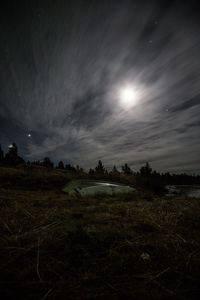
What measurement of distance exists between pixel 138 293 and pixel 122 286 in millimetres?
143

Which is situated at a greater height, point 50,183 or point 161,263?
point 50,183

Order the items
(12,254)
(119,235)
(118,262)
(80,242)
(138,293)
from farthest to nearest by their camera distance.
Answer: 1. (119,235)
2. (80,242)
3. (12,254)
4. (118,262)
5. (138,293)

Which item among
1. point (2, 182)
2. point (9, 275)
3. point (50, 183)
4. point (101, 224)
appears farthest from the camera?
point (50, 183)

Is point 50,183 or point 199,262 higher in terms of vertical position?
point 50,183

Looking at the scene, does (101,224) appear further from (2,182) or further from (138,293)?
(2,182)

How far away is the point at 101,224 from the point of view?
313cm

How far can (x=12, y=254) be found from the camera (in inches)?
77.3

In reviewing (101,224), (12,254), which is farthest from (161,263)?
(12,254)

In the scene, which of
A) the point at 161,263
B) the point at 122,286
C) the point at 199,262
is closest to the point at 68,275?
the point at 122,286

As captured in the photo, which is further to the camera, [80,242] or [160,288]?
[80,242]

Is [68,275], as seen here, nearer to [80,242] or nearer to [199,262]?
[80,242]

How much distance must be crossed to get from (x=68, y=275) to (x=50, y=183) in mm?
11553

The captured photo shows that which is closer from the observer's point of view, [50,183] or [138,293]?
[138,293]

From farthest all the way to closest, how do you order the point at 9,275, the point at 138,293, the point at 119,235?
the point at 119,235
the point at 9,275
the point at 138,293
